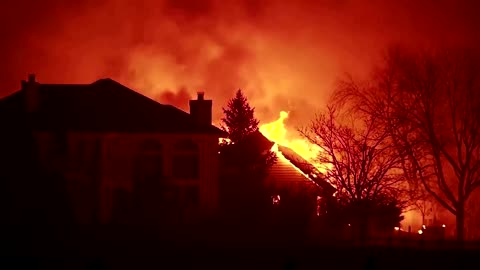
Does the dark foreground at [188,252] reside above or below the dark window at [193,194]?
below

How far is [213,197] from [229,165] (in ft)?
25.9

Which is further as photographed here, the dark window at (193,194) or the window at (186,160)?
the window at (186,160)

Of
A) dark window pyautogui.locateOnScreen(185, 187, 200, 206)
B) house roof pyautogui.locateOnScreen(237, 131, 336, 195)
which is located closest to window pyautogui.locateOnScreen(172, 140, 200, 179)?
dark window pyautogui.locateOnScreen(185, 187, 200, 206)

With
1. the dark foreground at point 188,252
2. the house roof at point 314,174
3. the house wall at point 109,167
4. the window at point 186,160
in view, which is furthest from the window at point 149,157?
the dark foreground at point 188,252

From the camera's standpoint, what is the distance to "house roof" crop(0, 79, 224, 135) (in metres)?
37.0

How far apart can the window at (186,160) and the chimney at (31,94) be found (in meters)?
6.26

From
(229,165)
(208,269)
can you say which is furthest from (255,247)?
(229,165)

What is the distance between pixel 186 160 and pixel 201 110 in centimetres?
297

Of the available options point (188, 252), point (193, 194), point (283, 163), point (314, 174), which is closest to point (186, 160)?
point (193, 194)

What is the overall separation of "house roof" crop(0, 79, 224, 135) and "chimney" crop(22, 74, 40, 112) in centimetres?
30

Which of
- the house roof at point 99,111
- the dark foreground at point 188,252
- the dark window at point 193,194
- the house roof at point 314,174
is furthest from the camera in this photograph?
the dark window at point 193,194

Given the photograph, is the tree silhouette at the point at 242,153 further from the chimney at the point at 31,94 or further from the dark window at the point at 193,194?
the chimney at the point at 31,94

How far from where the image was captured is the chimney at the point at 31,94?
37.7 metres

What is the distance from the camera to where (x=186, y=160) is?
37875 millimetres
